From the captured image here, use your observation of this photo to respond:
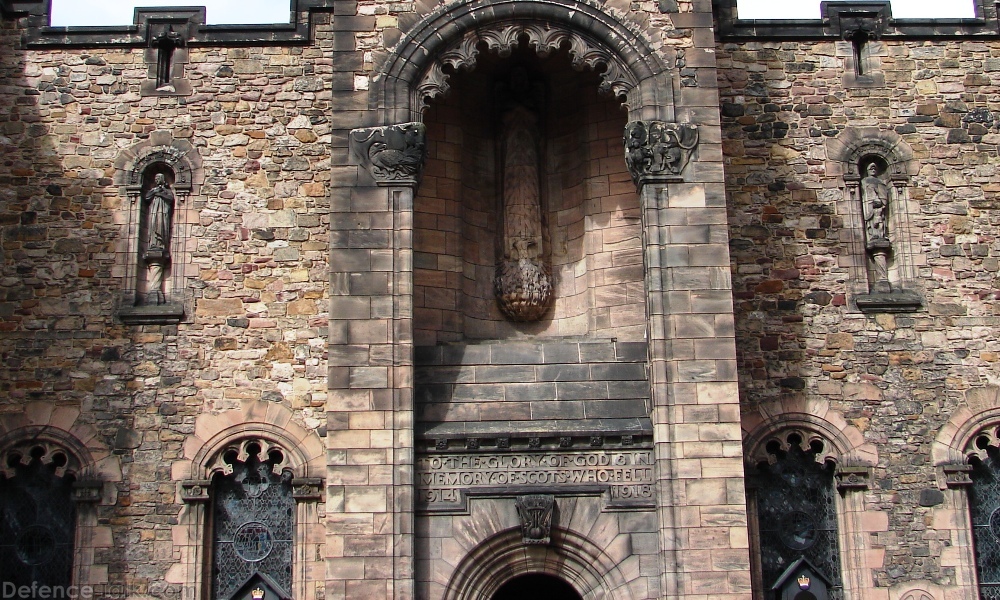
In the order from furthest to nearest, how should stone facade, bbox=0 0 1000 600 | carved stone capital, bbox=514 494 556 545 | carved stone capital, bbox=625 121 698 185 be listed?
carved stone capital, bbox=625 121 698 185 → stone facade, bbox=0 0 1000 600 → carved stone capital, bbox=514 494 556 545

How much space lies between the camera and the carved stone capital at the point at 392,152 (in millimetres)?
13609

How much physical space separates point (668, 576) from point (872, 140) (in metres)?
6.61

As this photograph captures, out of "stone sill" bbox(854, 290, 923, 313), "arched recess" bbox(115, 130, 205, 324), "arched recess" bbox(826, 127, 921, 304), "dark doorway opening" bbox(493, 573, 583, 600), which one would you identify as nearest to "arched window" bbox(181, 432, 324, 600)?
"arched recess" bbox(115, 130, 205, 324)

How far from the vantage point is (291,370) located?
49.4 ft

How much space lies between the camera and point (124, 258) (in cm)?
1541

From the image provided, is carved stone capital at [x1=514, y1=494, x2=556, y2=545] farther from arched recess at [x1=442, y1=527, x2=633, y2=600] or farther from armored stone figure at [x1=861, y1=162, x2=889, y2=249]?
armored stone figure at [x1=861, y1=162, x2=889, y2=249]

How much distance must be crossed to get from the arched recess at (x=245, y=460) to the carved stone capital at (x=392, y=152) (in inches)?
129

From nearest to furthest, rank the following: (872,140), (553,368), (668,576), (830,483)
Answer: (668,576) < (553,368) < (830,483) < (872,140)

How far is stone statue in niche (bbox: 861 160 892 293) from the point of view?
15.5m

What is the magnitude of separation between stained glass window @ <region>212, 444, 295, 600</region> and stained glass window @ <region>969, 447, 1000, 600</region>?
26.6ft

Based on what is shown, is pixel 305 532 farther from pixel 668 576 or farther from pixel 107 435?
pixel 668 576

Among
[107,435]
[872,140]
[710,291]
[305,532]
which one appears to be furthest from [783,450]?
[107,435]

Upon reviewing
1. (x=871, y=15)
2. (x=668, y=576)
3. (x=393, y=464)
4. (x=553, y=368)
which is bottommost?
(x=668, y=576)

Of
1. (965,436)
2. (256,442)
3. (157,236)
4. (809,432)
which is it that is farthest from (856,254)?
(157,236)
